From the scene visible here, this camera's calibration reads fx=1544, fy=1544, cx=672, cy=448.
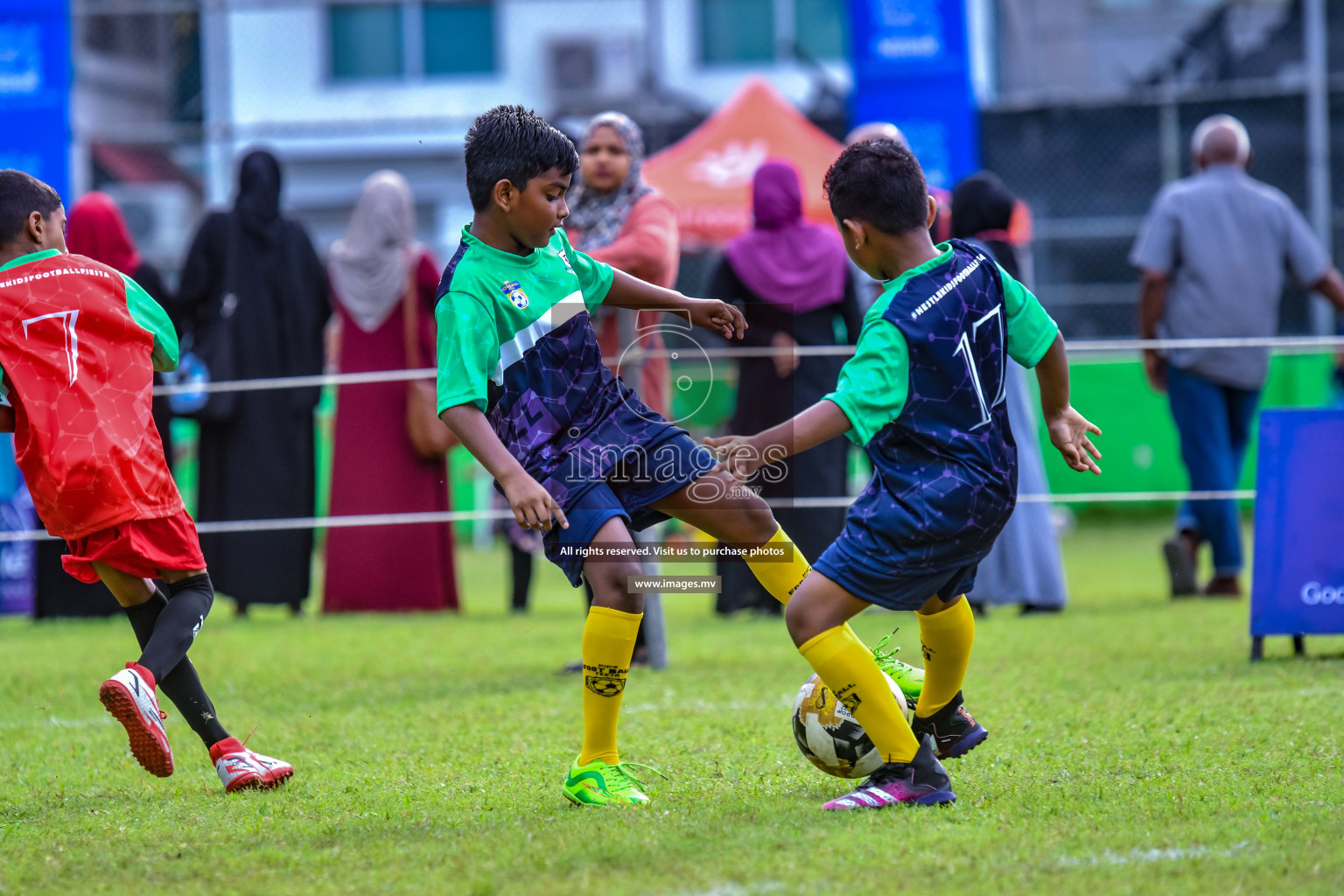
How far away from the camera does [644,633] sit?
6133 mm

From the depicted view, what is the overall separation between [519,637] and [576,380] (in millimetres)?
3815

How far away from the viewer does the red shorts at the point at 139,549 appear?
3787mm

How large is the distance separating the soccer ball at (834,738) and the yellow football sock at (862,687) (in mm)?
108

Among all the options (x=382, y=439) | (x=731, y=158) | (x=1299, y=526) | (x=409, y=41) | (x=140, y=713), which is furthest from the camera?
(x=409, y=41)

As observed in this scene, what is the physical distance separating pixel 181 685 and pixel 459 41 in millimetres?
18523

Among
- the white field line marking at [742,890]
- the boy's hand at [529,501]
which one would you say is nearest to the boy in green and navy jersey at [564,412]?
the boy's hand at [529,501]

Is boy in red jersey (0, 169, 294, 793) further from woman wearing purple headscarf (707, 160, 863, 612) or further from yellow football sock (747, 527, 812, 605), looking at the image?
woman wearing purple headscarf (707, 160, 863, 612)

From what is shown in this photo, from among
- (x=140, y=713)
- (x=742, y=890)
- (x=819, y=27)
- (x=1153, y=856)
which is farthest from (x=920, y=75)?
(x=819, y=27)

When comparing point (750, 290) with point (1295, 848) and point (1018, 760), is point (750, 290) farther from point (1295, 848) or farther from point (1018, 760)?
point (1295, 848)

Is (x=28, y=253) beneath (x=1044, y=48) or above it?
beneath

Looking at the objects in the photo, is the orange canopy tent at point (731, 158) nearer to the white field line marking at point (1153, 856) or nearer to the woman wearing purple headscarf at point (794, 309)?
the woman wearing purple headscarf at point (794, 309)

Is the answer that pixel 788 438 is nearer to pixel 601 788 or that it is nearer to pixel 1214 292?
pixel 601 788

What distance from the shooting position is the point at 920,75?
9.95 meters

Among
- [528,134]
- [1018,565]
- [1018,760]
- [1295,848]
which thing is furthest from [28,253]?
[1018,565]
